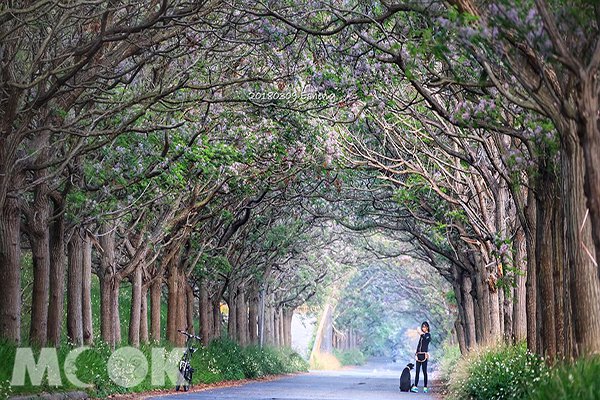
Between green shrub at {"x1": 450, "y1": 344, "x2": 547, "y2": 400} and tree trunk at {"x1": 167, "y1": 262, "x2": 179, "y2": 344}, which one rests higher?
tree trunk at {"x1": 167, "y1": 262, "x2": 179, "y2": 344}

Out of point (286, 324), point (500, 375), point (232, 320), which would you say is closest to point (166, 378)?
point (500, 375)

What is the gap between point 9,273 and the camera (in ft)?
53.4

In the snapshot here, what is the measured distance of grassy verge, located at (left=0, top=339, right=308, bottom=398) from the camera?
13703 millimetres

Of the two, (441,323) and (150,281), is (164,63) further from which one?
(441,323)

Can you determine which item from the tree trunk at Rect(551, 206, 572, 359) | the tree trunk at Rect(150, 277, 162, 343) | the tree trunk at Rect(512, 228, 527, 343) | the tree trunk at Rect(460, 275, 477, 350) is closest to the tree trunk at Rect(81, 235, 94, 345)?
the tree trunk at Rect(150, 277, 162, 343)

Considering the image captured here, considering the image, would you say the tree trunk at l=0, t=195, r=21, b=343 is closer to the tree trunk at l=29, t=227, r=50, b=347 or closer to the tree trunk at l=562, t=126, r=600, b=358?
the tree trunk at l=29, t=227, r=50, b=347

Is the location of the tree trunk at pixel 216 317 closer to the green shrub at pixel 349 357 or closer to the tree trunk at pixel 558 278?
the tree trunk at pixel 558 278

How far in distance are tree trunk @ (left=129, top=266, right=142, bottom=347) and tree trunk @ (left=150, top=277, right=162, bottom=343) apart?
163 centimetres

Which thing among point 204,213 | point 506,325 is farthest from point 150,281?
point 506,325

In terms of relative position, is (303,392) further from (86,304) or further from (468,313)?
(468,313)

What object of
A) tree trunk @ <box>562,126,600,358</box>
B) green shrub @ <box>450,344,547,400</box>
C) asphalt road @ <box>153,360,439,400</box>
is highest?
tree trunk @ <box>562,126,600,358</box>

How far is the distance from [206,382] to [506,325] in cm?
931

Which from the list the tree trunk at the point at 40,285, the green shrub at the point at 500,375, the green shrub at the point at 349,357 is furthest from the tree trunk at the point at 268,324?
the green shrub at the point at 349,357

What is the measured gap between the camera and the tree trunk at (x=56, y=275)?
1906 cm
